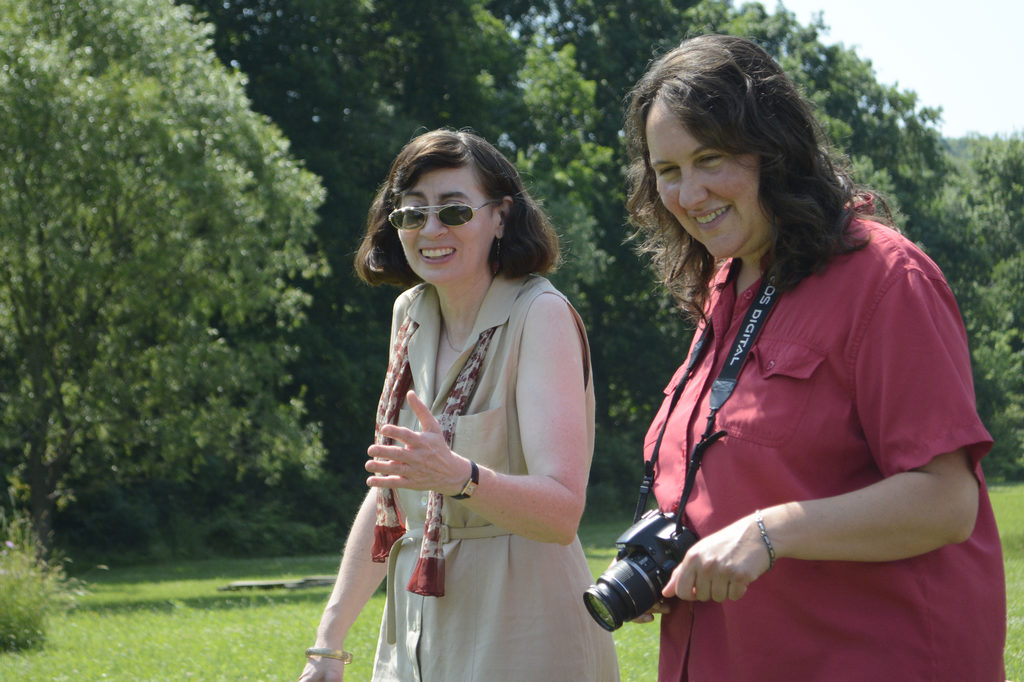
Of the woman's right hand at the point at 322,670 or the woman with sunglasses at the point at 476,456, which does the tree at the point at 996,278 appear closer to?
the woman with sunglasses at the point at 476,456

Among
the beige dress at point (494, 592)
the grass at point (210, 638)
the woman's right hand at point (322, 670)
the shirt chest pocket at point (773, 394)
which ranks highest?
the shirt chest pocket at point (773, 394)

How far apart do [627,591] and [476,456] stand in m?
0.73

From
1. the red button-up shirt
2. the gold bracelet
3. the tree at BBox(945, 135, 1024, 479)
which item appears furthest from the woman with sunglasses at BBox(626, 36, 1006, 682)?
the tree at BBox(945, 135, 1024, 479)

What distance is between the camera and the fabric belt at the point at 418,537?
289cm

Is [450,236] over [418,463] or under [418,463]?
over

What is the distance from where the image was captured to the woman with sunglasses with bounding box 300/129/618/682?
8.77ft

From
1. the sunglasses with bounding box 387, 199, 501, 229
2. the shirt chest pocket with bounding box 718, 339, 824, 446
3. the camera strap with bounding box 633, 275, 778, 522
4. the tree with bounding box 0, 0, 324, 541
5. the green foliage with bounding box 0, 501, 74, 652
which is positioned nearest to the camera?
the shirt chest pocket with bounding box 718, 339, 824, 446

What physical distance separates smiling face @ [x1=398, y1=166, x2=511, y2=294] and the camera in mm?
1038

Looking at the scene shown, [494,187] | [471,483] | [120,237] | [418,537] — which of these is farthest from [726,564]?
[120,237]

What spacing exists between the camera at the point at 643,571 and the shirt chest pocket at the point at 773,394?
235mm

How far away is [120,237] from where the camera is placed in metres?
19.8

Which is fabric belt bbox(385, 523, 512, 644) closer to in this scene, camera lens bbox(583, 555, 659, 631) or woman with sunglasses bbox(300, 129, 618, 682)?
woman with sunglasses bbox(300, 129, 618, 682)

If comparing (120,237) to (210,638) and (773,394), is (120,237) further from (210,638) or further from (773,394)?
(773,394)

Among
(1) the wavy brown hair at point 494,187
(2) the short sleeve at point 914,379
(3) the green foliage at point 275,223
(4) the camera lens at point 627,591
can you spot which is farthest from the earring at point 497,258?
(3) the green foliage at point 275,223
